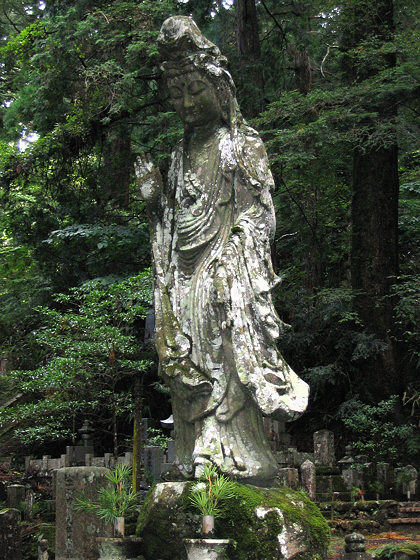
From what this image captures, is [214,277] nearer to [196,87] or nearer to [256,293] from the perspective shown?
[256,293]

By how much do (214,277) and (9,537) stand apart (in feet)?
10.2

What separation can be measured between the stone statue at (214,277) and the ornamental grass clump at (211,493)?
0.77 feet

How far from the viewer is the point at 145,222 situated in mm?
16500

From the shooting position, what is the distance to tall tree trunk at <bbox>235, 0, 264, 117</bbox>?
658 inches

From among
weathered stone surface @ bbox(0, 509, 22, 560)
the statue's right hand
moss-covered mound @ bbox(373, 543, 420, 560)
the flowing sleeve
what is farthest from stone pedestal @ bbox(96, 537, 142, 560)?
the statue's right hand

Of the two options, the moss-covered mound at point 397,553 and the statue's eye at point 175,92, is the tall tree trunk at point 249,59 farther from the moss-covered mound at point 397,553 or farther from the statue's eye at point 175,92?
the moss-covered mound at point 397,553

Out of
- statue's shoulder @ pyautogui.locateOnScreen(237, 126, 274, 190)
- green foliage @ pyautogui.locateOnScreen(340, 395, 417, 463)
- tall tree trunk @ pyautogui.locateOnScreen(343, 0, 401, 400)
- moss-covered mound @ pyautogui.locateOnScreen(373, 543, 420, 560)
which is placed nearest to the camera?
moss-covered mound @ pyautogui.locateOnScreen(373, 543, 420, 560)

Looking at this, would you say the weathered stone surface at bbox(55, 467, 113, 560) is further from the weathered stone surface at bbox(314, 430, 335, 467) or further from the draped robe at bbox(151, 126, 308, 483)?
the weathered stone surface at bbox(314, 430, 335, 467)

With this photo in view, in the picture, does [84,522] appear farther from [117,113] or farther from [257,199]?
[117,113]

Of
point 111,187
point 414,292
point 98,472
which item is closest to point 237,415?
point 98,472

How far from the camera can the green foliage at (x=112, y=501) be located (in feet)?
19.7

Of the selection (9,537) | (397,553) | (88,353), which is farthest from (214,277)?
(88,353)

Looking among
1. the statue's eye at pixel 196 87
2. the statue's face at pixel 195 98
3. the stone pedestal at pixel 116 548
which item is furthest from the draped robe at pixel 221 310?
the stone pedestal at pixel 116 548

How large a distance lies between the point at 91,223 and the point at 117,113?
2.41 metres
